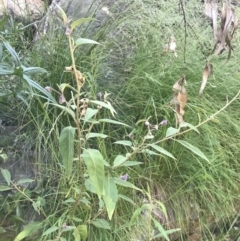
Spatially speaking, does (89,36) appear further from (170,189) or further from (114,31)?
(170,189)

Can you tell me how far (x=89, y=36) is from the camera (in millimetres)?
1873

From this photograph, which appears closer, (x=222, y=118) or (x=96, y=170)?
(x=96, y=170)

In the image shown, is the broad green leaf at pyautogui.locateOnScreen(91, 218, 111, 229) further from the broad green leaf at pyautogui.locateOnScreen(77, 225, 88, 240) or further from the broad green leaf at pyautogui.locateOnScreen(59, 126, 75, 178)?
the broad green leaf at pyautogui.locateOnScreen(59, 126, 75, 178)

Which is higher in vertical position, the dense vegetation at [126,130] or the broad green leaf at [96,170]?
the broad green leaf at [96,170]

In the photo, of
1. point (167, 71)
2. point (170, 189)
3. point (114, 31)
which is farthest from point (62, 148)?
point (114, 31)

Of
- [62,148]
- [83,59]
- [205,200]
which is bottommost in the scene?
[205,200]

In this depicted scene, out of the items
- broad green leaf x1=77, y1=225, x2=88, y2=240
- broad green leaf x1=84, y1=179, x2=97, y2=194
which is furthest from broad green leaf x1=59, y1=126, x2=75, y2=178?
broad green leaf x1=77, y1=225, x2=88, y2=240

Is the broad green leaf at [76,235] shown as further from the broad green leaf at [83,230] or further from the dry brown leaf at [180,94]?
the dry brown leaf at [180,94]

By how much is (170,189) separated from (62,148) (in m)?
0.75

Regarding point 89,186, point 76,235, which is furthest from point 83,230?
point 89,186

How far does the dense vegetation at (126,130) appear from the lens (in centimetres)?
141

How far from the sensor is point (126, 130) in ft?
5.47

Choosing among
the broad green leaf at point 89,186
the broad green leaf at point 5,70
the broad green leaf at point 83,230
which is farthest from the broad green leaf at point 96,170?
the broad green leaf at point 5,70

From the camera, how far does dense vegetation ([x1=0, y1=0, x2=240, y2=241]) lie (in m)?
1.41
